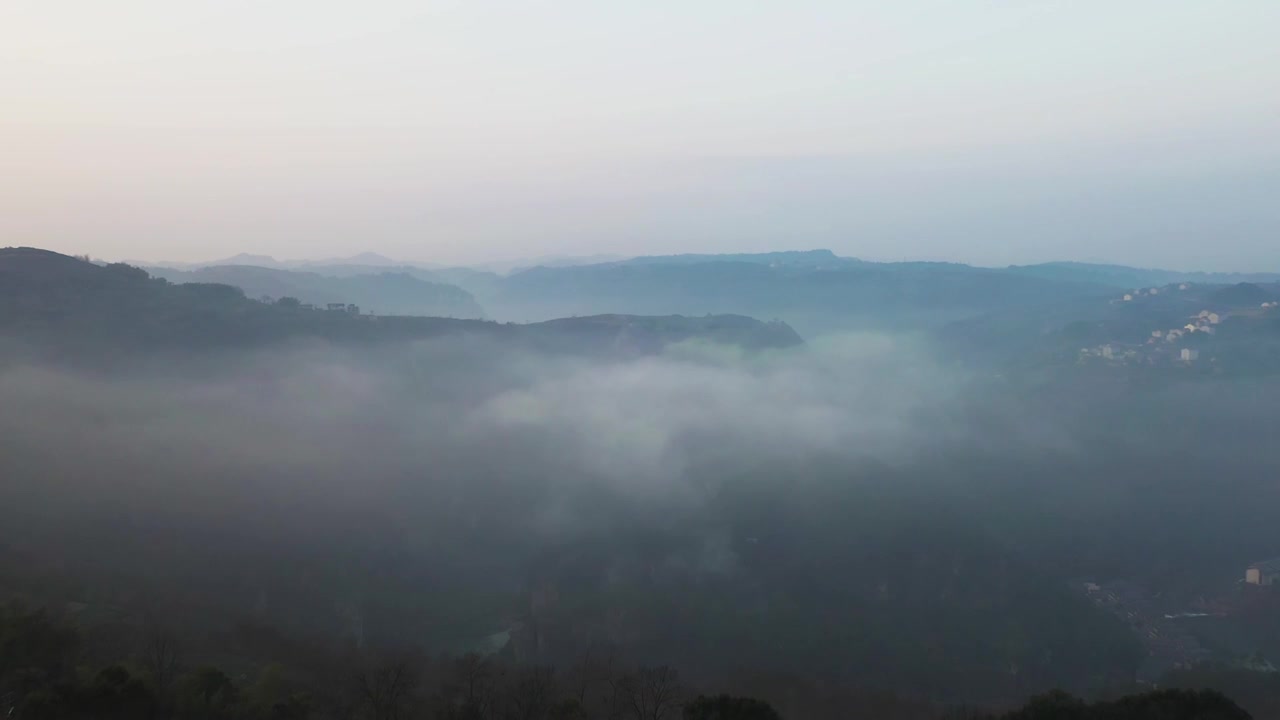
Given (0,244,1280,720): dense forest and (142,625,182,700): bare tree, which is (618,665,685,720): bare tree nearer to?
(0,244,1280,720): dense forest

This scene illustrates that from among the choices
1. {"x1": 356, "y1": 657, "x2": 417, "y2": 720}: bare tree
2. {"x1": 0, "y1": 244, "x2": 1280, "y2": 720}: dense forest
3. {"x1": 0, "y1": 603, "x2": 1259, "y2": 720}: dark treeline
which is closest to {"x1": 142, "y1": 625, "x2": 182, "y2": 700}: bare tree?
{"x1": 0, "y1": 603, "x2": 1259, "y2": 720}: dark treeline

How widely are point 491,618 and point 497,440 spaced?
51981 millimetres

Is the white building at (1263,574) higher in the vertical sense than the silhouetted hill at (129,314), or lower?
lower

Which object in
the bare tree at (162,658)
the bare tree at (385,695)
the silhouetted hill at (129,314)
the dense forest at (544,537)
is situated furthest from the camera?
the silhouetted hill at (129,314)

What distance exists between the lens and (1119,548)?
125 m

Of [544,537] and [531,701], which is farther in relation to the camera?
[544,537]

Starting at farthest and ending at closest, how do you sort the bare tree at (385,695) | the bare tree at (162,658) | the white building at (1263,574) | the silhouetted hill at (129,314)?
the silhouetted hill at (129,314), the white building at (1263,574), the bare tree at (385,695), the bare tree at (162,658)

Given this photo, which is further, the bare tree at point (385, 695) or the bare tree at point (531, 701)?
the bare tree at point (531, 701)

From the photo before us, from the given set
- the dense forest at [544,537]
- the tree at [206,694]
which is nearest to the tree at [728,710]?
the dense forest at [544,537]

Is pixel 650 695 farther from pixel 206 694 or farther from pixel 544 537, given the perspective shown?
pixel 544 537

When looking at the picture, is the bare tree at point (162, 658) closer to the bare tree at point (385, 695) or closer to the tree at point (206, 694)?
the tree at point (206, 694)

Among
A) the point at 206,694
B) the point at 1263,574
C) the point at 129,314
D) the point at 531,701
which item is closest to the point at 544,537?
the point at 531,701

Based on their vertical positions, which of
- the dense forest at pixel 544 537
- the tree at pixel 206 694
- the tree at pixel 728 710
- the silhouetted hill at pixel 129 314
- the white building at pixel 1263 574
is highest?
the silhouetted hill at pixel 129 314

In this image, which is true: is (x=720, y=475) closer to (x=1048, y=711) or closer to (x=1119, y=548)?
(x=1119, y=548)
